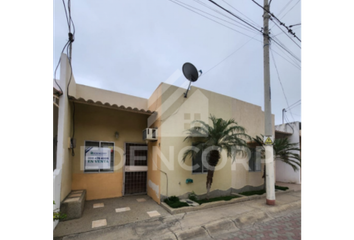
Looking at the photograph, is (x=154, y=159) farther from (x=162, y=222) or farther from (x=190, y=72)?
(x=190, y=72)

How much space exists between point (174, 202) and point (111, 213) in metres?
2.12

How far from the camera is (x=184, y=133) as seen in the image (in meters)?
7.34

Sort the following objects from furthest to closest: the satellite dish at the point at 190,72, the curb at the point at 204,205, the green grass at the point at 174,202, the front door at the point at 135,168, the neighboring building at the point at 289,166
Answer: the neighboring building at the point at 289,166
the front door at the point at 135,168
the satellite dish at the point at 190,72
the green grass at the point at 174,202
the curb at the point at 204,205

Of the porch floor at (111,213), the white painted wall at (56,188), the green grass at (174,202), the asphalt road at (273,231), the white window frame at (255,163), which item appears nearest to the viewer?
the white painted wall at (56,188)

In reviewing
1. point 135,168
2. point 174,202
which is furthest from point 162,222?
point 135,168

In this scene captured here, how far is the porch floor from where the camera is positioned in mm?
4543

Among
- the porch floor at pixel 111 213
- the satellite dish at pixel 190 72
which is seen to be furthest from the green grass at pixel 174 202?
the satellite dish at pixel 190 72

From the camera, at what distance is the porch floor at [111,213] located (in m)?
4.54

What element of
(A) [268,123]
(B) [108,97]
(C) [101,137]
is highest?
(B) [108,97]

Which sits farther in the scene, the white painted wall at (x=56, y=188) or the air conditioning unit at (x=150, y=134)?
the air conditioning unit at (x=150, y=134)

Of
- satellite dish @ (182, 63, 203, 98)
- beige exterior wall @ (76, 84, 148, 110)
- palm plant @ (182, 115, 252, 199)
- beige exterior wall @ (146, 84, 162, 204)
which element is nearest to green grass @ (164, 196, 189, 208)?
beige exterior wall @ (146, 84, 162, 204)

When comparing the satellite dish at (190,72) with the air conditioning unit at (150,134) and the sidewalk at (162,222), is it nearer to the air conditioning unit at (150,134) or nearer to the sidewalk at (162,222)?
the air conditioning unit at (150,134)
